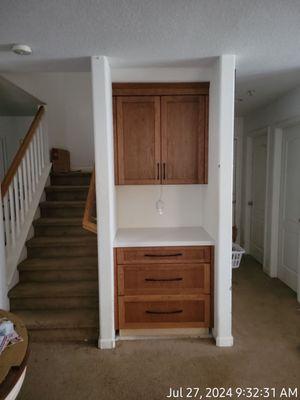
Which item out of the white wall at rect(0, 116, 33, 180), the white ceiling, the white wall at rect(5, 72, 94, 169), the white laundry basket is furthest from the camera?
the white wall at rect(5, 72, 94, 169)

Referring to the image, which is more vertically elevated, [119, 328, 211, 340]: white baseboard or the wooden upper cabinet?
the wooden upper cabinet

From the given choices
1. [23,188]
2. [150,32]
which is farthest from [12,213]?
[150,32]

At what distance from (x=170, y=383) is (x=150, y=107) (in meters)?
2.28

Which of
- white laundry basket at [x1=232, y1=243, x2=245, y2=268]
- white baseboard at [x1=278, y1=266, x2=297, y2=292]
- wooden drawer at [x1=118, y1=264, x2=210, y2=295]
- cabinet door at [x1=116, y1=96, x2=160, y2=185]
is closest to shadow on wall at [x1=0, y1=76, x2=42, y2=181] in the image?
cabinet door at [x1=116, y1=96, x2=160, y2=185]

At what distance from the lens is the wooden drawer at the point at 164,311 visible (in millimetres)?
2373

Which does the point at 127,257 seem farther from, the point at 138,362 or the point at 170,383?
the point at 170,383

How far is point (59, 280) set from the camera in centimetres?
289

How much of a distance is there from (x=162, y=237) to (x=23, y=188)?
6.27 ft

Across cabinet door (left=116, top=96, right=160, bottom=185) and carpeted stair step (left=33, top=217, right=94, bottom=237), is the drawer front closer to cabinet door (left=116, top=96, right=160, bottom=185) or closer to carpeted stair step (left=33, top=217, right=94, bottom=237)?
cabinet door (left=116, top=96, right=160, bottom=185)

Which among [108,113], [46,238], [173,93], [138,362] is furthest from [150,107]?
[138,362]

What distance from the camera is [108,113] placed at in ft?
7.19

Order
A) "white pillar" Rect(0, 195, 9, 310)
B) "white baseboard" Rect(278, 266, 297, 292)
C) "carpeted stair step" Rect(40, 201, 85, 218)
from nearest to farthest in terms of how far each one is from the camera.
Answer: "white pillar" Rect(0, 195, 9, 310) → "white baseboard" Rect(278, 266, 297, 292) → "carpeted stair step" Rect(40, 201, 85, 218)
